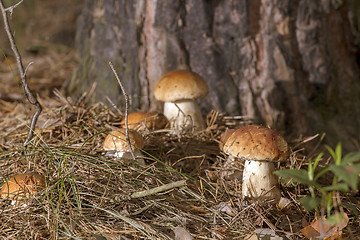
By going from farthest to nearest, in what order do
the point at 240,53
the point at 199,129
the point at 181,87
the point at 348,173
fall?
the point at 240,53 < the point at 199,129 < the point at 181,87 < the point at 348,173

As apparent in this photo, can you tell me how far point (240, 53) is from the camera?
3.31 m

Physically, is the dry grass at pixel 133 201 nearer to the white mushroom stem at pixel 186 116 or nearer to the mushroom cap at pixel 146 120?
the mushroom cap at pixel 146 120

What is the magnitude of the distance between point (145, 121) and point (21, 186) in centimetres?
110

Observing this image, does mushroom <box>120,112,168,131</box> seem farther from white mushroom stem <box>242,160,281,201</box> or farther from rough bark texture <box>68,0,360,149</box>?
white mushroom stem <box>242,160,281,201</box>

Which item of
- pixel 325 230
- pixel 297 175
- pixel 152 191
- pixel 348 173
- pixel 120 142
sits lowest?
pixel 325 230

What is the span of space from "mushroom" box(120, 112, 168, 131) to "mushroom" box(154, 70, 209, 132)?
0.13 meters

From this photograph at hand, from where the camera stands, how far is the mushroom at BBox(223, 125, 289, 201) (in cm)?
193

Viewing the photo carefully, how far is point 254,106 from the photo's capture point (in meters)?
3.34

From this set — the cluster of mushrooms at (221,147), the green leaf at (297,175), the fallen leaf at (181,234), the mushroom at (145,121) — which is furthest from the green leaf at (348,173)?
the mushroom at (145,121)

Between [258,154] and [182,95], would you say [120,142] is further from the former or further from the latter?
[258,154]

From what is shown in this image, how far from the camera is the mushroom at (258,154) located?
193 centimetres

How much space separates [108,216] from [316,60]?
8.70 ft

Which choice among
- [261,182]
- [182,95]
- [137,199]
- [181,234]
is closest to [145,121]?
[182,95]

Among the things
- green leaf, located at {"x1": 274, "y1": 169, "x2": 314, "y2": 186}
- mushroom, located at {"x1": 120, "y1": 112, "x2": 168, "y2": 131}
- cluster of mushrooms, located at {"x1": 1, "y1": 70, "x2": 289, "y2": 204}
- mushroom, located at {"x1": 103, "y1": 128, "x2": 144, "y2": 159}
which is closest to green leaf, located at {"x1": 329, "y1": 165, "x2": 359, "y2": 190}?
green leaf, located at {"x1": 274, "y1": 169, "x2": 314, "y2": 186}
